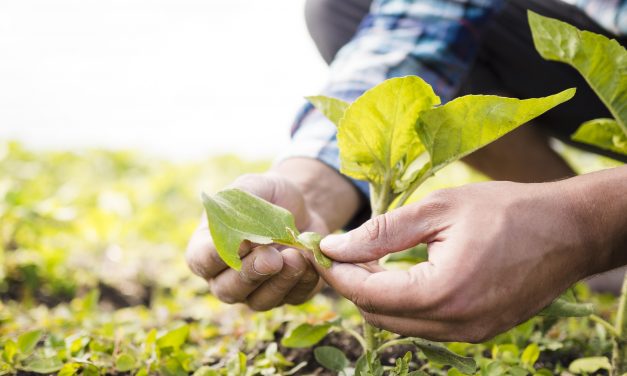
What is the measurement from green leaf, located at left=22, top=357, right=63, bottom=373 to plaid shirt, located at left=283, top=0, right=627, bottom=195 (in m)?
0.73

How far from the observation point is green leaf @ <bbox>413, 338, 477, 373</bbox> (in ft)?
3.21

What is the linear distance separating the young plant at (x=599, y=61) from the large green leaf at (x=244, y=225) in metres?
0.54

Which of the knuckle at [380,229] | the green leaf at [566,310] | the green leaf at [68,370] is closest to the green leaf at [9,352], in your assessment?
the green leaf at [68,370]

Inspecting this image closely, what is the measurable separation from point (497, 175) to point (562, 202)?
5.27ft

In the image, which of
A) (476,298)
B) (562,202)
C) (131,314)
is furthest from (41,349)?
(562,202)

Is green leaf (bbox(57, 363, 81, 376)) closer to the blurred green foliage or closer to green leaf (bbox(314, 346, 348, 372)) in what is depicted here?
the blurred green foliage

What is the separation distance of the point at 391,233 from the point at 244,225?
23 cm

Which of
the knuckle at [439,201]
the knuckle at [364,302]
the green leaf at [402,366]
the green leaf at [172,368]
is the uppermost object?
the knuckle at [439,201]

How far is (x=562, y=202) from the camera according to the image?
2.91 feet

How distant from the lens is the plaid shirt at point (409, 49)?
5.16ft

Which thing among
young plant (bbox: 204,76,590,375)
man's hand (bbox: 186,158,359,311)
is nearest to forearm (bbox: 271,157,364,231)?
man's hand (bbox: 186,158,359,311)

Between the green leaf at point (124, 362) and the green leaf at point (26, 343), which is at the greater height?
the green leaf at point (26, 343)

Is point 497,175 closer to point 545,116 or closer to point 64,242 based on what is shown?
point 545,116

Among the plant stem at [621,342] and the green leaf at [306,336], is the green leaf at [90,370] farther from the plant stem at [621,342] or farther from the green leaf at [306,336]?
the plant stem at [621,342]
